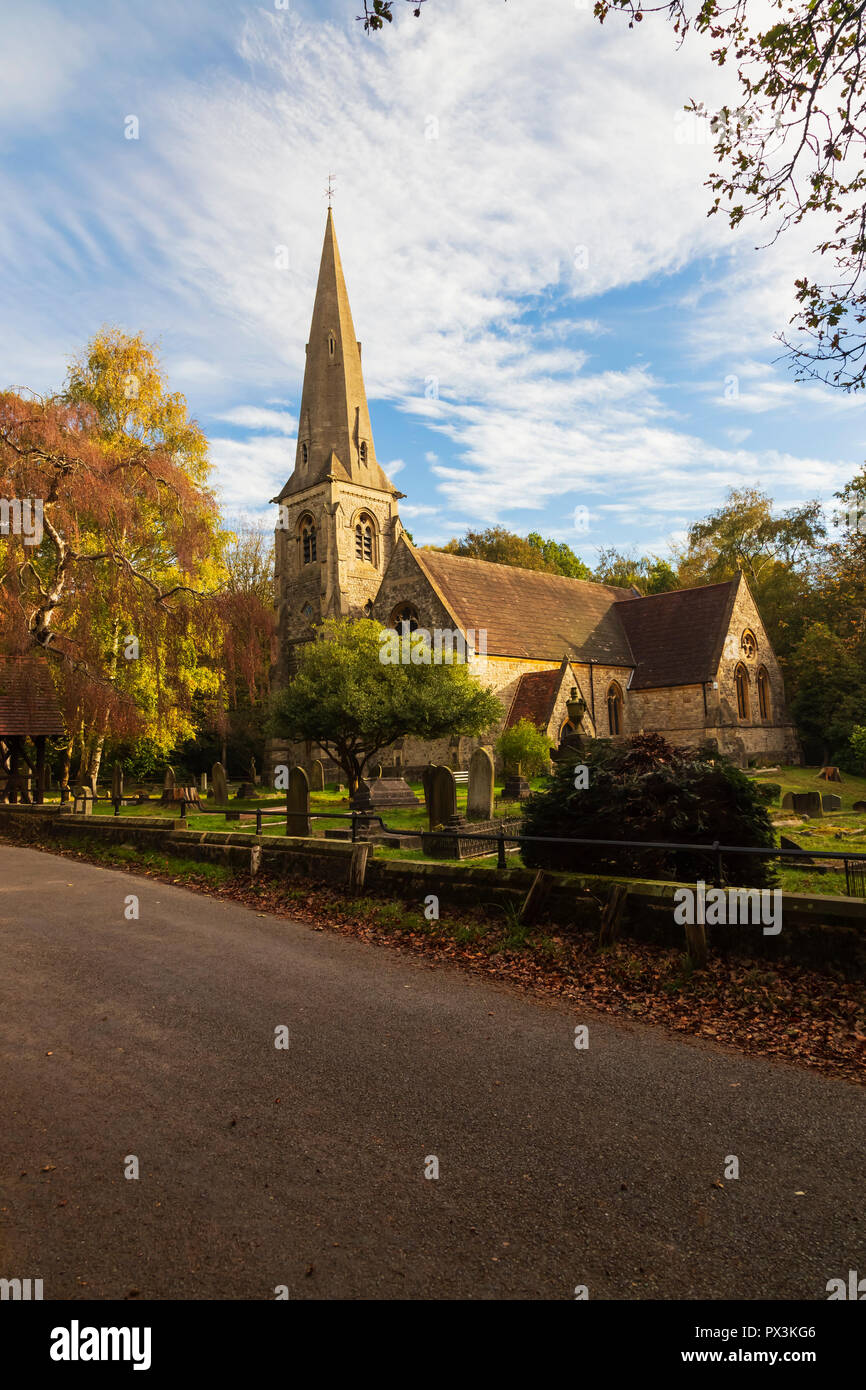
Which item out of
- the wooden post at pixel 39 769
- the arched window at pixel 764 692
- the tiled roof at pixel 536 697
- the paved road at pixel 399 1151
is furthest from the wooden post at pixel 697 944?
the arched window at pixel 764 692

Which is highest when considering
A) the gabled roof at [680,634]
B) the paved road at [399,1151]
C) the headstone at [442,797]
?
the gabled roof at [680,634]

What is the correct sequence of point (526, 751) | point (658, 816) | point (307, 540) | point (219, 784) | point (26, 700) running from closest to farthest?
point (658, 816), point (26, 700), point (219, 784), point (526, 751), point (307, 540)

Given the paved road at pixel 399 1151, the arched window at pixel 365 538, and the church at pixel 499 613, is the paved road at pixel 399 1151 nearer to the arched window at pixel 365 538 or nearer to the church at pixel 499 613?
the church at pixel 499 613

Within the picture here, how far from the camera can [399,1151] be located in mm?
3834

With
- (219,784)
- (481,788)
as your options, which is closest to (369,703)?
(219,784)

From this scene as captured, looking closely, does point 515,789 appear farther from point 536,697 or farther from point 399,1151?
point 399,1151

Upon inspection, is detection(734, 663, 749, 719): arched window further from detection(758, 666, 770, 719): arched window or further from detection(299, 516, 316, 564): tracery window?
detection(299, 516, 316, 564): tracery window

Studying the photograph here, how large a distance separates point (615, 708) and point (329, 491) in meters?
18.1

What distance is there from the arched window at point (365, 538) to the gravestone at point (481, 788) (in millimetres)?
25704

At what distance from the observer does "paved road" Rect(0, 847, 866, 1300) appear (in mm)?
Result: 2992

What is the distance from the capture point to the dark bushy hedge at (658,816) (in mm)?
7441

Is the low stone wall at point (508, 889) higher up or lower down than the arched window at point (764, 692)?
lower down

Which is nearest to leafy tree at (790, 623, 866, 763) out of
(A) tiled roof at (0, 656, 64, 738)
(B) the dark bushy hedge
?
(B) the dark bushy hedge
